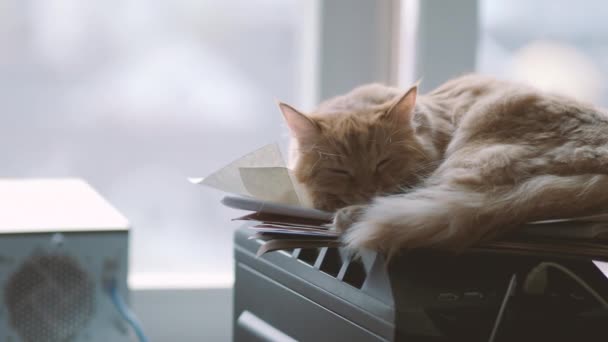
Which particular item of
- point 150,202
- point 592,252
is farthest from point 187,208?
point 592,252

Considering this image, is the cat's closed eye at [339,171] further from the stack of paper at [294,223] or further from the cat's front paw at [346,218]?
the cat's front paw at [346,218]

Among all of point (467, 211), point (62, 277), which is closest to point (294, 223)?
point (467, 211)

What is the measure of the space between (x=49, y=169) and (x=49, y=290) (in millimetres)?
611

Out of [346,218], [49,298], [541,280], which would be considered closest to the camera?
[541,280]

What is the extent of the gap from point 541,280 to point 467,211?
0.10 metres

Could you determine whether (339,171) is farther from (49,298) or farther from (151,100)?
(151,100)

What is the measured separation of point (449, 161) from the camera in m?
0.92

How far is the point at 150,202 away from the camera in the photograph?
1.50m

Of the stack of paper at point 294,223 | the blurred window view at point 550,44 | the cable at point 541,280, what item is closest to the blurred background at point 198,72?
the blurred window view at point 550,44

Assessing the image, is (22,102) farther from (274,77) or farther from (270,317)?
(270,317)

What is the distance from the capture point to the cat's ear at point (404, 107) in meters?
1.02

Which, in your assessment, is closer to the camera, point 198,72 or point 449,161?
point 449,161

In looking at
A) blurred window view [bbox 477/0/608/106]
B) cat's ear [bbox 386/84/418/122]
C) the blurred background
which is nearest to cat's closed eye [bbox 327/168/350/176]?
cat's ear [bbox 386/84/418/122]

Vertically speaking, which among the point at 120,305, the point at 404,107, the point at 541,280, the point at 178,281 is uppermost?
the point at 404,107
